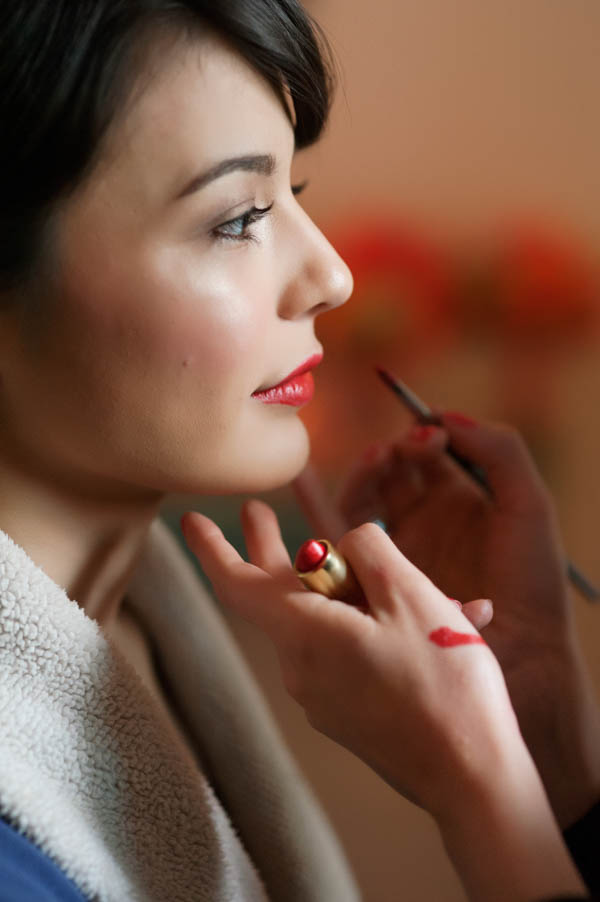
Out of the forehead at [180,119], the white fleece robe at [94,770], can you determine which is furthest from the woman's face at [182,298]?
the white fleece robe at [94,770]

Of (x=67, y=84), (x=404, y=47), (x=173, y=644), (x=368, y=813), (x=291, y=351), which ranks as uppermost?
(x=67, y=84)

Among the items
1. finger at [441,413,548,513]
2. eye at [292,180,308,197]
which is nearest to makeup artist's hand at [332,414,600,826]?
finger at [441,413,548,513]

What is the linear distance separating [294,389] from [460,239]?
0.19 m

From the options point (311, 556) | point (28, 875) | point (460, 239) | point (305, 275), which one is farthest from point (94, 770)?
point (460, 239)

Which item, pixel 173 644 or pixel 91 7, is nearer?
pixel 91 7

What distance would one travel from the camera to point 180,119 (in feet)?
1.61

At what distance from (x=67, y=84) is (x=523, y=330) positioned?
380 millimetres

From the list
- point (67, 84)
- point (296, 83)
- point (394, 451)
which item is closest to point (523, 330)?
point (394, 451)

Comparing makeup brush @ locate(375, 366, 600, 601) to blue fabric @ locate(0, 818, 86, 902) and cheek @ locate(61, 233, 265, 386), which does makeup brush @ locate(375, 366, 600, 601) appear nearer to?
cheek @ locate(61, 233, 265, 386)

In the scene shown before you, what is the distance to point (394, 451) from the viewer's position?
2.38 ft

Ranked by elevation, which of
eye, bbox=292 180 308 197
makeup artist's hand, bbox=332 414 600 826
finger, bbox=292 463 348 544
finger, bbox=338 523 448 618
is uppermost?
eye, bbox=292 180 308 197

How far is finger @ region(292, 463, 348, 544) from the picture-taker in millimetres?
724

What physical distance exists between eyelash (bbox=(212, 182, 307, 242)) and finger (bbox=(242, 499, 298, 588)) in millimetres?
191

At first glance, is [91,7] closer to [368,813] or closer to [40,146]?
[40,146]
